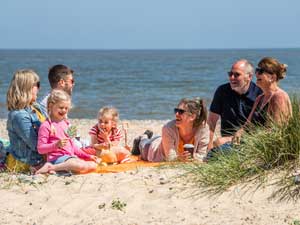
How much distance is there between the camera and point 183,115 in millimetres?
7297

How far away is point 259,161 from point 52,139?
223 cm

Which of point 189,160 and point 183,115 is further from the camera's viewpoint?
point 183,115

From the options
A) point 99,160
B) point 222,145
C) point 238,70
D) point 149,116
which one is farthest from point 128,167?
point 149,116

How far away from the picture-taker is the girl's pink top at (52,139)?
6.70 meters

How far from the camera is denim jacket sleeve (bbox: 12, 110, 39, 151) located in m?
6.80

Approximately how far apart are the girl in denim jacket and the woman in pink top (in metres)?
0.18

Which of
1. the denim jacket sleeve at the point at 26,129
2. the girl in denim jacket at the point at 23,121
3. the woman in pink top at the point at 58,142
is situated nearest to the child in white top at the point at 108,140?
the woman in pink top at the point at 58,142

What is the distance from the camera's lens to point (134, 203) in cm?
546

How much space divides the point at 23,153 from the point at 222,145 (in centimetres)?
212

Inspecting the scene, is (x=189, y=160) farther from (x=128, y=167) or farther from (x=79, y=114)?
(x=79, y=114)

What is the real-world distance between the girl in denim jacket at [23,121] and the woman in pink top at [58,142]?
0.18m

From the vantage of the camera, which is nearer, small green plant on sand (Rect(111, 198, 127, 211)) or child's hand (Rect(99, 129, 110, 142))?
small green plant on sand (Rect(111, 198, 127, 211))

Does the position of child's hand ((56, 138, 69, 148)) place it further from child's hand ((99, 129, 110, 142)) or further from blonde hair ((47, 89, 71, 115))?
child's hand ((99, 129, 110, 142))

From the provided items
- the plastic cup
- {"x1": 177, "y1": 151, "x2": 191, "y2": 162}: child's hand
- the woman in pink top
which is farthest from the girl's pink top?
the plastic cup
